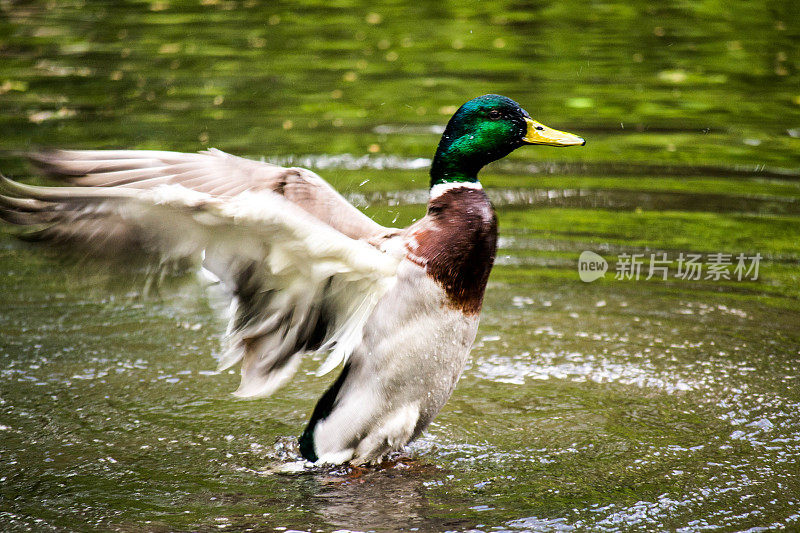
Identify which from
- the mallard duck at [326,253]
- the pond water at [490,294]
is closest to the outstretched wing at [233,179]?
the mallard duck at [326,253]

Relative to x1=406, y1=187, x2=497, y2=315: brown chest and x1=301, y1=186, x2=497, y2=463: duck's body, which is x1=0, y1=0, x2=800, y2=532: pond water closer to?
x1=301, y1=186, x2=497, y2=463: duck's body

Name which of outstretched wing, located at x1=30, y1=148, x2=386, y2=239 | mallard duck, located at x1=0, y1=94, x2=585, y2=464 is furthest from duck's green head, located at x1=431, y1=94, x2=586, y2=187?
outstretched wing, located at x1=30, y1=148, x2=386, y2=239

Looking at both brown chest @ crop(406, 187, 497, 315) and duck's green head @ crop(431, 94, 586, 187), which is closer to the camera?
brown chest @ crop(406, 187, 497, 315)

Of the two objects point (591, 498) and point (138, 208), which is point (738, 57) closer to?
point (591, 498)

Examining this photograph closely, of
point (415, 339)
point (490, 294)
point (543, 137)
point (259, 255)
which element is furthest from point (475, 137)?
point (490, 294)

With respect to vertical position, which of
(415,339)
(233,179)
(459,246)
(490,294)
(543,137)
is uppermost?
(543,137)

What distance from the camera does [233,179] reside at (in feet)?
15.2

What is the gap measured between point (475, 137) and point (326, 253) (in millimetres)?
939

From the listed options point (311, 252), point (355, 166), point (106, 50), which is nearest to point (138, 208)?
point (311, 252)

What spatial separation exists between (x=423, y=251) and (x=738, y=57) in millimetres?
8261

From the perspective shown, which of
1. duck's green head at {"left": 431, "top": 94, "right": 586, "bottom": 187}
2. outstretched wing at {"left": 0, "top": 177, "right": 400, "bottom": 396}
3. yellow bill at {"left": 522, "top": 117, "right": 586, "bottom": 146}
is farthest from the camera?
yellow bill at {"left": 522, "top": 117, "right": 586, "bottom": 146}

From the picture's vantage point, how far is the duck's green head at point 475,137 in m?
4.37

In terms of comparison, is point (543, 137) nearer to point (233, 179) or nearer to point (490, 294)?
point (233, 179)

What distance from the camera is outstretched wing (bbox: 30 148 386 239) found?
439 centimetres
